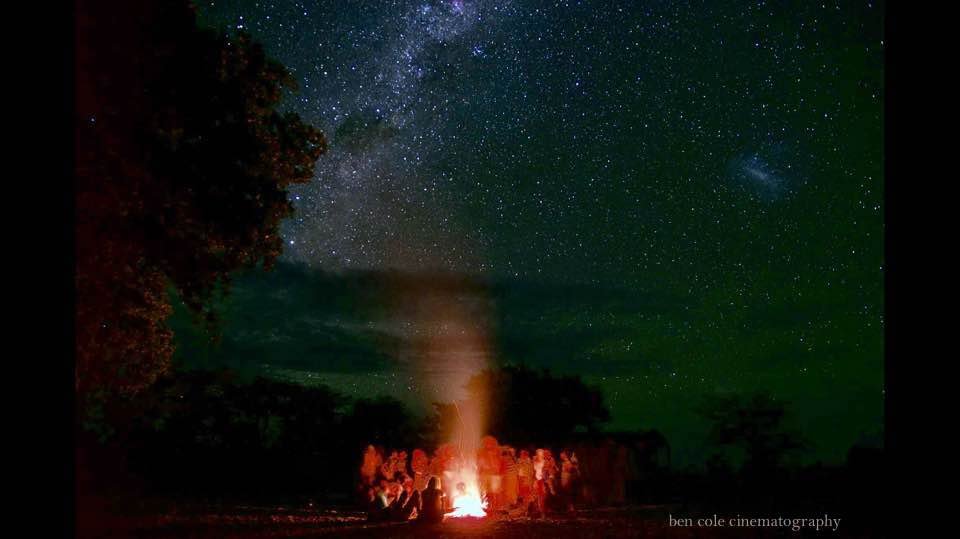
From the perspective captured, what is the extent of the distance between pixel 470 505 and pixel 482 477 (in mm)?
715

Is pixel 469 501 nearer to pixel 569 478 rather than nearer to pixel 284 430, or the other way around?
pixel 569 478

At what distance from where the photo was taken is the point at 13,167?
11.7 feet

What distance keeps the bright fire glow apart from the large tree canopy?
6.87 metres

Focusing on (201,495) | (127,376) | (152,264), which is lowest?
(201,495)

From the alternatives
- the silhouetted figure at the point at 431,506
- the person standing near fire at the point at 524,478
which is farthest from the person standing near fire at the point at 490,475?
the silhouetted figure at the point at 431,506

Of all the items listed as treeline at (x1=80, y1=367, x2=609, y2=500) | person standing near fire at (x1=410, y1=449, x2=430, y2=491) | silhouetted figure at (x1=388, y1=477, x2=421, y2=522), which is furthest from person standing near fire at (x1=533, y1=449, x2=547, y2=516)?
treeline at (x1=80, y1=367, x2=609, y2=500)

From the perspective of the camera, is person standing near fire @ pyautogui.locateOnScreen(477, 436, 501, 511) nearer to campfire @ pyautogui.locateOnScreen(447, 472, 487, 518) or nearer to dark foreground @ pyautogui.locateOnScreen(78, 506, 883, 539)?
campfire @ pyautogui.locateOnScreen(447, 472, 487, 518)

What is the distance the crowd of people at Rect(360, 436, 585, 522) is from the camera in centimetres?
1669

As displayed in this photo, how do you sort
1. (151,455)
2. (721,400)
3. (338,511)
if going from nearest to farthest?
(338,511) → (151,455) → (721,400)

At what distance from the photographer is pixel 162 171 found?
12.7 metres

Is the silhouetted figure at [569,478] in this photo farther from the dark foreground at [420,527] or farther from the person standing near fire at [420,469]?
the person standing near fire at [420,469]

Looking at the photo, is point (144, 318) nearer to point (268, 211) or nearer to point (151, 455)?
point (268, 211)

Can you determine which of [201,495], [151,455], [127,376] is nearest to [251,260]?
[127,376]

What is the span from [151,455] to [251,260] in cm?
1787
